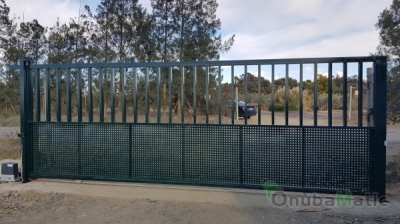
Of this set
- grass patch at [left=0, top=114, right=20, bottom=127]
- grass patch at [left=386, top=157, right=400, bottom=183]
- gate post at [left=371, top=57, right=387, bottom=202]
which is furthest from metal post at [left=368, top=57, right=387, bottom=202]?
grass patch at [left=0, top=114, right=20, bottom=127]

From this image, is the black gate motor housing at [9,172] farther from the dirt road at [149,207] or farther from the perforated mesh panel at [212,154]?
the perforated mesh panel at [212,154]

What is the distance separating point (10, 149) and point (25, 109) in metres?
5.43

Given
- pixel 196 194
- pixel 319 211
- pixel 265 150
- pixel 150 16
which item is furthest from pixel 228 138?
pixel 150 16

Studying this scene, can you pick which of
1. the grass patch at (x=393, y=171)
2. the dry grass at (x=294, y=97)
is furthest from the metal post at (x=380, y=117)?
the grass patch at (x=393, y=171)

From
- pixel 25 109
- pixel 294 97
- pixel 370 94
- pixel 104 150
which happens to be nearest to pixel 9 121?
pixel 25 109

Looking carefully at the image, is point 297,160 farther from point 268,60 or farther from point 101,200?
point 101,200

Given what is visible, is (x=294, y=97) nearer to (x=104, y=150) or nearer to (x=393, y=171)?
(x=393, y=171)

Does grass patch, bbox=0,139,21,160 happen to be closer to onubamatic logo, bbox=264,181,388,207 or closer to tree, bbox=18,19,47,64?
onubamatic logo, bbox=264,181,388,207

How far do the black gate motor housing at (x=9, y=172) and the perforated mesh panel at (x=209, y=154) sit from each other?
38cm

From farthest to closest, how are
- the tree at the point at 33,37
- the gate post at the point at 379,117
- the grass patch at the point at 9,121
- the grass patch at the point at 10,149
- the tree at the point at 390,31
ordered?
the tree at the point at 33,37 < the grass patch at the point at 9,121 < the grass patch at the point at 10,149 < the tree at the point at 390,31 < the gate post at the point at 379,117

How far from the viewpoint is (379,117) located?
5.28 meters

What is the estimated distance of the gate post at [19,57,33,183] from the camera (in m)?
6.65

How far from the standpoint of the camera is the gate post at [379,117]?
527 centimetres

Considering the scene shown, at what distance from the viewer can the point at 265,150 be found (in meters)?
5.74
